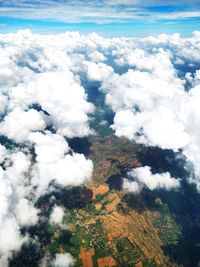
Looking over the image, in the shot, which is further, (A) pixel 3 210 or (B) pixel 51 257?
(B) pixel 51 257

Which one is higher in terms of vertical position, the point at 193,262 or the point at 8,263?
the point at 8,263

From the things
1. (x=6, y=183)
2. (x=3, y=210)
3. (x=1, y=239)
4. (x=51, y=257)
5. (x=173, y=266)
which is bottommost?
(x=173, y=266)

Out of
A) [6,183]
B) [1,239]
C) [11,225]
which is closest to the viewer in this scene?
[6,183]

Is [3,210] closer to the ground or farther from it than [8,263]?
farther from it

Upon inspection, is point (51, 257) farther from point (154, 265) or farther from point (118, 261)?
point (154, 265)

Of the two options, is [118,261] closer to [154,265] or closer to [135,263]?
[135,263]

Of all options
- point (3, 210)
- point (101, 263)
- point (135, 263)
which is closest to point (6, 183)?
point (3, 210)

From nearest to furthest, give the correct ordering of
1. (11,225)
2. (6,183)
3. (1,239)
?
(6,183) → (1,239) → (11,225)

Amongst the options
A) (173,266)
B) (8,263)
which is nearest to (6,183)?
(8,263)

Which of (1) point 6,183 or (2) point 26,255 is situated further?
(2) point 26,255
